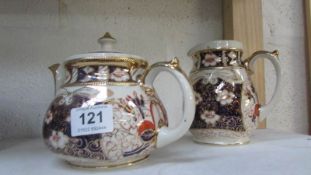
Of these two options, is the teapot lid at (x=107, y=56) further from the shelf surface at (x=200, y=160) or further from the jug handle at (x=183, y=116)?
the shelf surface at (x=200, y=160)

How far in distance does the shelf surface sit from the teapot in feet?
0.08

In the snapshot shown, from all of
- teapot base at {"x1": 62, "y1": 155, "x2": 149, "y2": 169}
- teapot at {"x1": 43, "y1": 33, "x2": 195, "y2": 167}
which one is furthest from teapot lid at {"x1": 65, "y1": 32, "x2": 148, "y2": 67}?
teapot base at {"x1": 62, "y1": 155, "x2": 149, "y2": 169}

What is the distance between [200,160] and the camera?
38cm

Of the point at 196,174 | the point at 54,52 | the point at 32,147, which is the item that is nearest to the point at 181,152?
the point at 196,174

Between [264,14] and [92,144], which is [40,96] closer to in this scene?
[92,144]

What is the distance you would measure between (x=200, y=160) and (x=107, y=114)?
0.46 feet

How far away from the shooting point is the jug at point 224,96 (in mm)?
458

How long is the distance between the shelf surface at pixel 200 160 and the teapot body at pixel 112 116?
0.08 ft

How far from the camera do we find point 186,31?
0.69 meters

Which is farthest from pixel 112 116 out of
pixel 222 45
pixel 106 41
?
pixel 222 45

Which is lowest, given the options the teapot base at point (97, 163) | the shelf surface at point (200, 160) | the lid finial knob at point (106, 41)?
the shelf surface at point (200, 160)

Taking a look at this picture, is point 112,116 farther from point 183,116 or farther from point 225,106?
point 225,106

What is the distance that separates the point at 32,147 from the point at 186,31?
42cm

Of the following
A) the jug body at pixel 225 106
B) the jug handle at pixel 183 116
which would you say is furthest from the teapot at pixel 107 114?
the jug body at pixel 225 106
